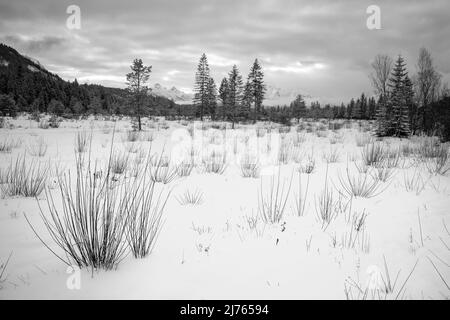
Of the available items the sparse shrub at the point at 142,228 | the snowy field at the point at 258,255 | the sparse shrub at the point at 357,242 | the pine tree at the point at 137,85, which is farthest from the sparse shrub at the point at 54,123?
the sparse shrub at the point at 357,242

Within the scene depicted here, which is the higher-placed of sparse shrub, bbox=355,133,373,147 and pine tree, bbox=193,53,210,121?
pine tree, bbox=193,53,210,121

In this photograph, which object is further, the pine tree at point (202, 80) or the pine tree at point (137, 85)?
the pine tree at point (202, 80)

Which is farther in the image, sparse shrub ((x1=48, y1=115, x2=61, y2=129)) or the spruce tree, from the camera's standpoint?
the spruce tree

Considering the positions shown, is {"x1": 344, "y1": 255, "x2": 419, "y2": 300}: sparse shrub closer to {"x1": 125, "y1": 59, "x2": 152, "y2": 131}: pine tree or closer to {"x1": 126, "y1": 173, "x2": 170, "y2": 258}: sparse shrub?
{"x1": 126, "y1": 173, "x2": 170, "y2": 258}: sparse shrub

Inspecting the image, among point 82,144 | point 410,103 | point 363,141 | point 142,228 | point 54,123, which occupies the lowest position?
point 142,228

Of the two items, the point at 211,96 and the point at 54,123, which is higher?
the point at 211,96

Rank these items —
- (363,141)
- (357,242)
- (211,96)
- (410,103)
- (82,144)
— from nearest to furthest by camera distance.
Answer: (357,242), (82,144), (363,141), (410,103), (211,96)

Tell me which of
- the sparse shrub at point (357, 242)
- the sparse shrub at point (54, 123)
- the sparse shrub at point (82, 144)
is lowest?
the sparse shrub at point (357, 242)

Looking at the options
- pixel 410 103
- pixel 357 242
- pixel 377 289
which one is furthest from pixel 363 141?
pixel 410 103

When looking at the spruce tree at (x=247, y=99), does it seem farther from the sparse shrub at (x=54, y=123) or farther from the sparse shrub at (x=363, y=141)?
the sparse shrub at (x=54, y=123)

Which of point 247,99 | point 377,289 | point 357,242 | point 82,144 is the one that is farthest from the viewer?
point 247,99

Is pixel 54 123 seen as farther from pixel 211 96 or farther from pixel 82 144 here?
pixel 211 96

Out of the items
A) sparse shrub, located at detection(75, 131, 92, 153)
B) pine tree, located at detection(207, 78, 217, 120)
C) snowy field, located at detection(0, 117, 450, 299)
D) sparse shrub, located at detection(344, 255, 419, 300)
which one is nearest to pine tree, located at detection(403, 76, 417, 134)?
snowy field, located at detection(0, 117, 450, 299)

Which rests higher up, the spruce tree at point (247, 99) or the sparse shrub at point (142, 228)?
the spruce tree at point (247, 99)
